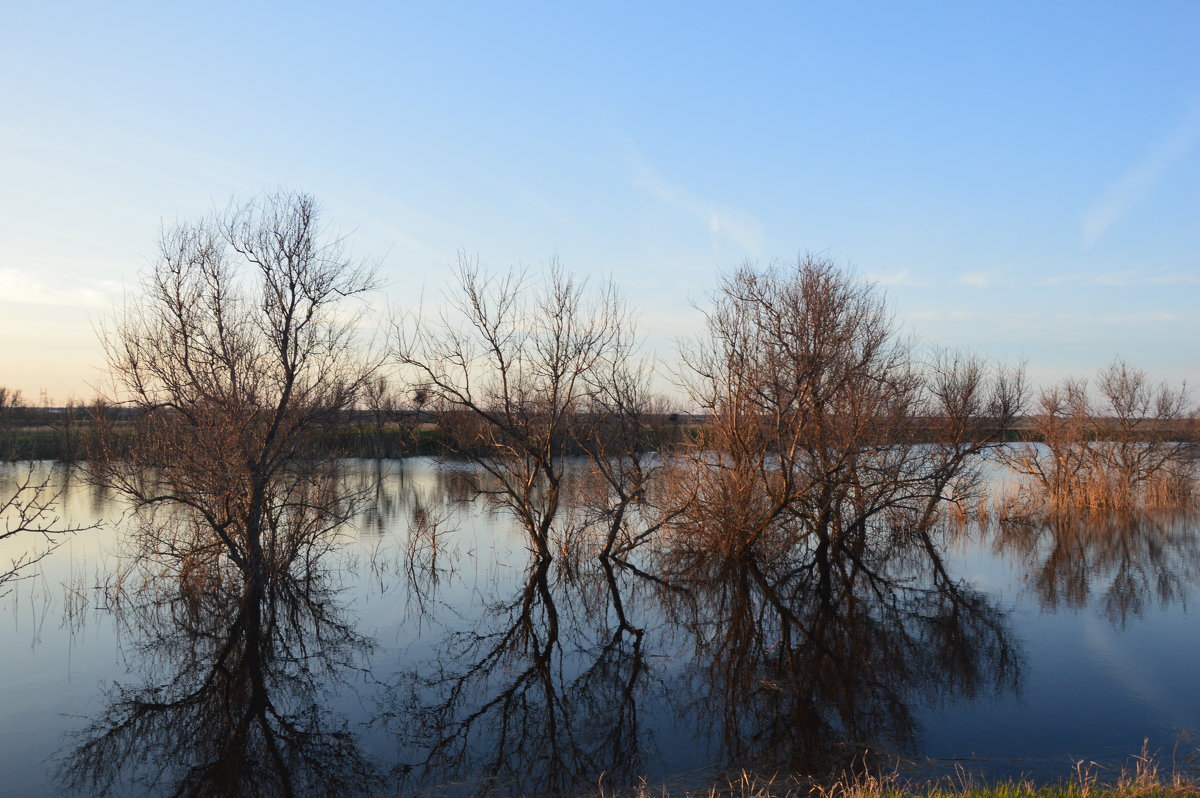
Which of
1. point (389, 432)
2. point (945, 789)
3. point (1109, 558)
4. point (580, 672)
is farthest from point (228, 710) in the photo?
point (389, 432)

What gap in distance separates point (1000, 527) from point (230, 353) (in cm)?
1936

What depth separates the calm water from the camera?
7.35 m

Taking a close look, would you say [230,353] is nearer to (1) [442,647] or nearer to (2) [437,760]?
(1) [442,647]

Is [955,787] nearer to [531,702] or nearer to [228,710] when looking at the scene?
[531,702]

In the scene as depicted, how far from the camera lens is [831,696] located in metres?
8.81

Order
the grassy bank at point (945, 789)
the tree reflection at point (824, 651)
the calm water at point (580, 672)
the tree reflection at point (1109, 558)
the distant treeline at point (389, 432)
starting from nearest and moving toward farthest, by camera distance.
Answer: the grassy bank at point (945, 789), the calm water at point (580, 672), the tree reflection at point (824, 651), the tree reflection at point (1109, 558), the distant treeline at point (389, 432)

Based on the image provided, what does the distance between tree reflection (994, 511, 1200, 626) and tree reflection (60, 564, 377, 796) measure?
11.2 metres

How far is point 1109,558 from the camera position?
17.2m

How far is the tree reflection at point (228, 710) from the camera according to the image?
23.0 feet

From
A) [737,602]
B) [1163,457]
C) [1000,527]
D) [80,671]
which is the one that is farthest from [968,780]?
[1163,457]

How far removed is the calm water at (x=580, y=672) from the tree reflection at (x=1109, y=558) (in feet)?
0.38

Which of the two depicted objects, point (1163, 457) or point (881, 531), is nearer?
Result: point (881, 531)

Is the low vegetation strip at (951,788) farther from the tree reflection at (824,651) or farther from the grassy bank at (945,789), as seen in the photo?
the tree reflection at (824,651)

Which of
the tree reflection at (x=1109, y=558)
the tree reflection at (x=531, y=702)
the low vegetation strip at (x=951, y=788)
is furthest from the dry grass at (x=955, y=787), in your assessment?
the tree reflection at (x=1109, y=558)
